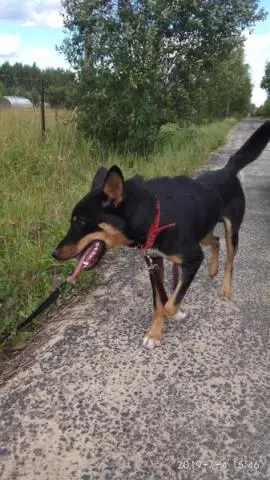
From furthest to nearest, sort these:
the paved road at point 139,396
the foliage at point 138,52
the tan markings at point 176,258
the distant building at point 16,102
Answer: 1. the foliage at point 138,52
2. the distant building at point 16,102
3. the tan markings at point 176,258
4. the paved road at point 139,396

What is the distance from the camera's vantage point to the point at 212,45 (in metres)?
9.98

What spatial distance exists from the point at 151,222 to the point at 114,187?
32 cm

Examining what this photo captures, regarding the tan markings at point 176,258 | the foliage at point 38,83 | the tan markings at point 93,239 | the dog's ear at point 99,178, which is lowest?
the tan markings at point 176,258

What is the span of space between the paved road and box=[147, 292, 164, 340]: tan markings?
0.10m

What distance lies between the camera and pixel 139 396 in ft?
7.99

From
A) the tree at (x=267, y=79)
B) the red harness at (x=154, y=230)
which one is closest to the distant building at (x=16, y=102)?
the red harness at (x=154, y=230)

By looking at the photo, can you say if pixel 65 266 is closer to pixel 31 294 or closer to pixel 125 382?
pixel 31 294

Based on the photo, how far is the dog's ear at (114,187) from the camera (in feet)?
7.91

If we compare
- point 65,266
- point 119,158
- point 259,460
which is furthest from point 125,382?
point 119,158

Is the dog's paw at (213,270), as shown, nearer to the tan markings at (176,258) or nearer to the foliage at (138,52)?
the tan markings at (176,258)

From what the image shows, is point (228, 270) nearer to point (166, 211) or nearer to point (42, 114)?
point (166, 211)

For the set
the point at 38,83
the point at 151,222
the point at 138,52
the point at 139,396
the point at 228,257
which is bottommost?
the point at 139,396

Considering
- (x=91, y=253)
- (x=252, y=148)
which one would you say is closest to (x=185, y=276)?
(x=91, y=253)

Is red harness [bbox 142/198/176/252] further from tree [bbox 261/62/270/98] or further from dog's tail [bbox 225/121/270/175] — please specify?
tree [bbox 261/62/270/98]
